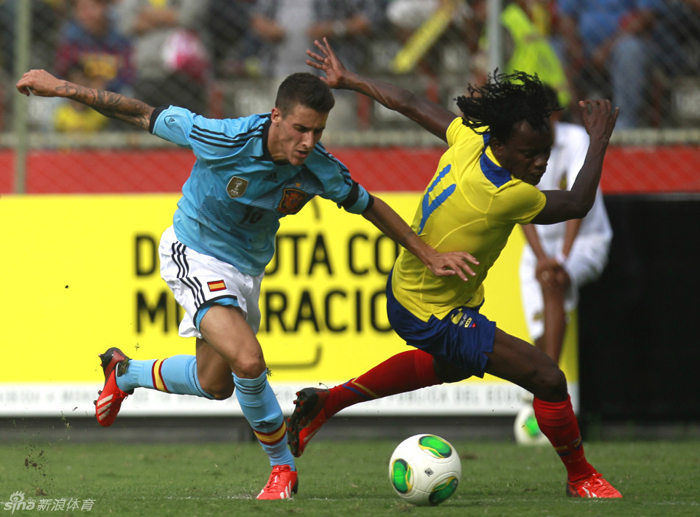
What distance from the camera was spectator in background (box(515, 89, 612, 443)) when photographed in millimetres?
6910

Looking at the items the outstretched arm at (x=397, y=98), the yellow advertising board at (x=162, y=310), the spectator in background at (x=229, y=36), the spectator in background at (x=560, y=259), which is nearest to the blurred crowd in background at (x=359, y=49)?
the spectator in background at (x=229, y=36)

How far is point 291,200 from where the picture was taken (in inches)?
191

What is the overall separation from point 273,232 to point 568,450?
5.69ft

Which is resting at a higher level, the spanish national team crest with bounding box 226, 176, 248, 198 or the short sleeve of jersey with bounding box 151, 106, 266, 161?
the short sleeve of jersey with bounding box 151, 106, 266, 161

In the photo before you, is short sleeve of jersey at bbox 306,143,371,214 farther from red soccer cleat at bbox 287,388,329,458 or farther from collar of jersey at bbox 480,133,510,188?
red soccer cleat at bbox 287,388,329,458

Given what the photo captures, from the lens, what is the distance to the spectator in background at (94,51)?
348 inches

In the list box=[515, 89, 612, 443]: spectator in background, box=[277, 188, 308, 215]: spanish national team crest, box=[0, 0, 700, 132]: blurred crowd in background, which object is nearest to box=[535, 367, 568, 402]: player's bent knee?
box=[277, 188, 308, 215]: spanish national team crest

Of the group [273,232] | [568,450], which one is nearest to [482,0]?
[273,232]

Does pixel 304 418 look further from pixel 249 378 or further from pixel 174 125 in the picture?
pixel 174 125

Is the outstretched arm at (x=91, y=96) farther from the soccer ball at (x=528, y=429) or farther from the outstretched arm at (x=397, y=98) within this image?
the soccer ball at (x=528, y=429)

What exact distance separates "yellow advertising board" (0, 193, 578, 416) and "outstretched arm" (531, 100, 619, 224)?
2.41 metres

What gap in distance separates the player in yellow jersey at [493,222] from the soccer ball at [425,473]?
0.45 m

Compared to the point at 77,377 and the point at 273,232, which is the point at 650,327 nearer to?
the point at 273,232

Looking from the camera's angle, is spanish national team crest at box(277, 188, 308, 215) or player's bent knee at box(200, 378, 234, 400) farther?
player's bent knee at box(200, 378, 234, 400)
